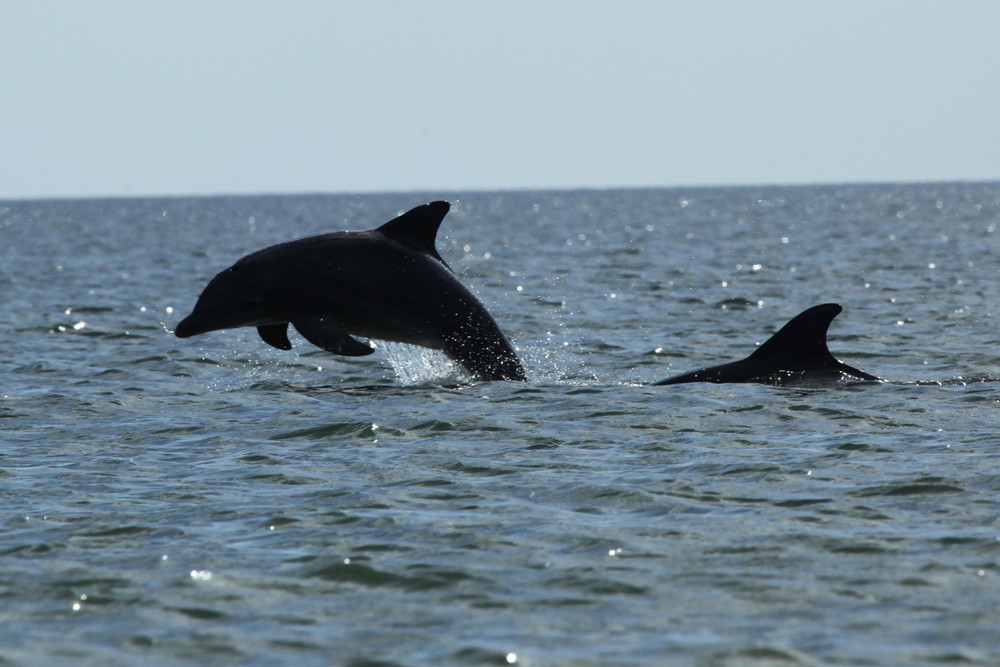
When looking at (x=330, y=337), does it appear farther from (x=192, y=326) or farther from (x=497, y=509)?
(x=497, y=509)

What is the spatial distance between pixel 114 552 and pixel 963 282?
2593cm

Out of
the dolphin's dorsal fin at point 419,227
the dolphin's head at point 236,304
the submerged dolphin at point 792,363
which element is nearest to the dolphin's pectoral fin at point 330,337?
the dolphin's head at point 236,304

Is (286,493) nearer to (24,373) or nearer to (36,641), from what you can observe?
(36,641)

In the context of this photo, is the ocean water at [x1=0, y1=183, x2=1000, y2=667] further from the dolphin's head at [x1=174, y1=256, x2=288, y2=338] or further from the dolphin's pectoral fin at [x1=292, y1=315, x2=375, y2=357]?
the dolphin's head at [x1=174, y1=256, x2=288, y2=338]

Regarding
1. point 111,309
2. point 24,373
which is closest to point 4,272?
point 111,309

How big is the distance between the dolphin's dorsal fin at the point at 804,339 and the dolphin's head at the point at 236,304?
4700 mm

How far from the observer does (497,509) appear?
984 centimetres

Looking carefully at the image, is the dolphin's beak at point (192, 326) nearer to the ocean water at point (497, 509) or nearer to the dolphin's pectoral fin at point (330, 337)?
the ocean water at point (497, 509)

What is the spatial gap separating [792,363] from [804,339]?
316 millimetres

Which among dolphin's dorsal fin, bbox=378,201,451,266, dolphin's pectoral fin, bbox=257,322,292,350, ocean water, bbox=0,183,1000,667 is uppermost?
dolphin's dorsal fin, bbox=378,201,451,266

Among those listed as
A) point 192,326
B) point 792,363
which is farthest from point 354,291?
point 792,363

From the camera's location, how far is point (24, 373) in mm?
17688

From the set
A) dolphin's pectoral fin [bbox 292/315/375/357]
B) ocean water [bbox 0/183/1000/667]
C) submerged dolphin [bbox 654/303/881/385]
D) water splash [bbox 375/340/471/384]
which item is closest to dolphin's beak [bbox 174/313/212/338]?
ocean water [bbox 0/183/1000/667]

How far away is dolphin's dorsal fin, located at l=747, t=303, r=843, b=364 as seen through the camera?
1370cm
